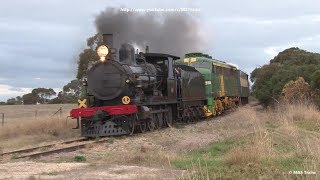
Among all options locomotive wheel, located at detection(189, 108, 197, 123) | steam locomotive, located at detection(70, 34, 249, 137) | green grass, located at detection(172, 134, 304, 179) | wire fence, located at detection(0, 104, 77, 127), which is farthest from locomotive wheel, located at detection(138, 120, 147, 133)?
green grass, located at detection(172, 134, 304, 179)

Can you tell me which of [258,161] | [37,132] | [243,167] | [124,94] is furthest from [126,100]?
[243,167]

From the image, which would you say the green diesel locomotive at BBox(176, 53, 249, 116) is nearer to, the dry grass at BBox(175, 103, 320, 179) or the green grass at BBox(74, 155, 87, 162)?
the dry grass at BBox(175, 103, 320, 179)

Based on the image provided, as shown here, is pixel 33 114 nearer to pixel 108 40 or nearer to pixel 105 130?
pixel 108 40

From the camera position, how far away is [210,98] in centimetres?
2981

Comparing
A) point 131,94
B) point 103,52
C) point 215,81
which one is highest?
point 103,52

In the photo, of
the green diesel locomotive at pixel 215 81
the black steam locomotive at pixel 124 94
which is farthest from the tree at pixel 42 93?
the black steam locomotive at pixel 124 94

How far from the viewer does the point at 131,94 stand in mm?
19625

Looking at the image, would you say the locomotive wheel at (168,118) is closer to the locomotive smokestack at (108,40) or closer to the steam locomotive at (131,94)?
the steam locomotive at (131,94)

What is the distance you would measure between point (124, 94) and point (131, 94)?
0.26 metres

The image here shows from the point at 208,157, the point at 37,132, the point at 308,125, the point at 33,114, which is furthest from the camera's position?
the point at 33,114

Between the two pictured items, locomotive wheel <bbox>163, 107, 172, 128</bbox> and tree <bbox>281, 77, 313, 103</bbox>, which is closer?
locomotive wheel <bbox>163, 107, 172, 128</bbox>

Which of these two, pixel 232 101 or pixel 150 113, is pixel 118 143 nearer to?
pixel 150 113

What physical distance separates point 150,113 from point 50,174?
10.5 m

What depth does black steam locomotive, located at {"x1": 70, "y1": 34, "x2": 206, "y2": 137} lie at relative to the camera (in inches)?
750
